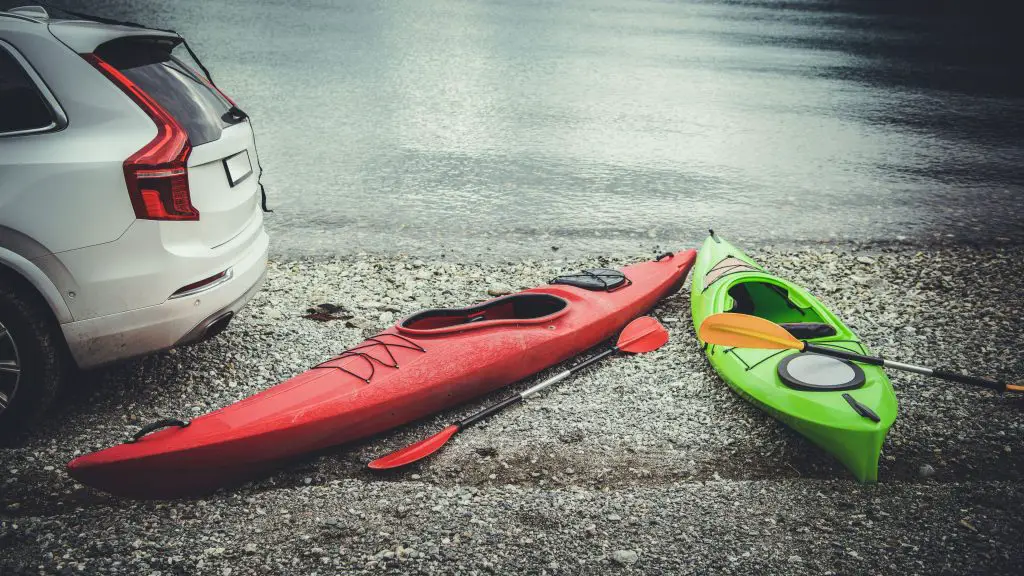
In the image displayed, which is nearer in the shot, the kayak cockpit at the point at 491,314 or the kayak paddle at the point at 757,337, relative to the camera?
the kayak paddle at the point at 757,337

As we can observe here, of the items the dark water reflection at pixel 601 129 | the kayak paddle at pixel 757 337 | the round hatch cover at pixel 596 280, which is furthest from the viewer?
the dark water reflection at pixel 601 129

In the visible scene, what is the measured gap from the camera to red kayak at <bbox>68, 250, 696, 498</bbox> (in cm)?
291

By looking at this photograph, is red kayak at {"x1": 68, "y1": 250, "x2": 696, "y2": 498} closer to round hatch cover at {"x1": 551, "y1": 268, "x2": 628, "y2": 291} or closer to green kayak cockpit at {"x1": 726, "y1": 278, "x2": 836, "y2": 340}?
round hatch cover at {"x1": 551, "y1": 268, "x2": 628, "y2": 291}

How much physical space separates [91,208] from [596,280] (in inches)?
112

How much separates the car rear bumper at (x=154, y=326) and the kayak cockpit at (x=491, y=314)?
2.99 ft

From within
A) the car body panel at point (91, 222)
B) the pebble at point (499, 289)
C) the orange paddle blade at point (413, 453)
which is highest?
the car body panel at point (91, 222)

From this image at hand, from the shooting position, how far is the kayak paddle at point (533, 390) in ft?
10.6

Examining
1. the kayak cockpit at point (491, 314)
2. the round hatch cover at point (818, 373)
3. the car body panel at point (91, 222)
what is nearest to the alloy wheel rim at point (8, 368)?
the car body panel at point (91, 222)

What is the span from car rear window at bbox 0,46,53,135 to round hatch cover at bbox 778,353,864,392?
3.67 meters

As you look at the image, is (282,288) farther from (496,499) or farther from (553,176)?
(553,176)

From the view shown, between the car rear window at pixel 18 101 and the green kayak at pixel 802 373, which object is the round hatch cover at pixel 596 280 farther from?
the car rear window at pixel 18 101

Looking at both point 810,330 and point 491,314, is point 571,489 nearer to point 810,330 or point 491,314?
point 491,314

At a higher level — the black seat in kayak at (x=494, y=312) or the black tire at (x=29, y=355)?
the black tire at (x=29, y=355)

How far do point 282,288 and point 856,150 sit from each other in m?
7.01
